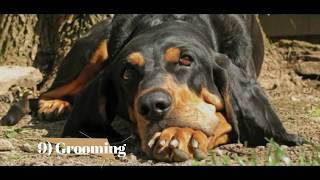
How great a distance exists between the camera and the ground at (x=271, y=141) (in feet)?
12.5

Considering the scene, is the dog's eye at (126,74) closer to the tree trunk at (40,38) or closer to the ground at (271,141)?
the ground at (271,141)

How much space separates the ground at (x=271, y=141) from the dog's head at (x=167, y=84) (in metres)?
0.21

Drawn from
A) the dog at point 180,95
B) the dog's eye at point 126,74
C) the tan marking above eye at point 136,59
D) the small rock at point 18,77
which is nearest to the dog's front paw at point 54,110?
the dog at point 180,95

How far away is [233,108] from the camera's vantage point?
13.7 feet

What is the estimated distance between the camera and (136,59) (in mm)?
4168

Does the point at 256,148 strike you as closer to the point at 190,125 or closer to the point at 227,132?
the point at 227,132

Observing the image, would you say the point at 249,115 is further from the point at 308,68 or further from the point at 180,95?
the point at 308,68

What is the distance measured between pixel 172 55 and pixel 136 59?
0.69 ft

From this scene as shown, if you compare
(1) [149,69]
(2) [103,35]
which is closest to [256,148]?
(1) [149,69]

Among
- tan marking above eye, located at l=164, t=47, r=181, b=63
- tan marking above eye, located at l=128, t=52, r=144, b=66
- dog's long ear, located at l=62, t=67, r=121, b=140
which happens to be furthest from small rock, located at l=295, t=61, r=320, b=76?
tan marking above eye, located at l=128, t=52, r=144, b=66

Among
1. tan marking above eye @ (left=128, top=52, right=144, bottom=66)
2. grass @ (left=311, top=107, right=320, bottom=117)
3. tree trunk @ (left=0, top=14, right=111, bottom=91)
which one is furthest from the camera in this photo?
tree trunk @ (left=0, top=14, right=111, bottom=91)

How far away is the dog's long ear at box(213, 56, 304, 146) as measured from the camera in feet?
13.7

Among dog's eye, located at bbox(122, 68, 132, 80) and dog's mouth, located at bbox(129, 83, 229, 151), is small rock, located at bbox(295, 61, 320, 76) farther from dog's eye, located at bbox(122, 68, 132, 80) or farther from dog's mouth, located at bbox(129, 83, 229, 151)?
dog's eye, located at bbox(122, 68, 132, 80)

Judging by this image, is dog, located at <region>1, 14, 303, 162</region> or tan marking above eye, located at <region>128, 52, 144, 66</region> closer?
dog, located at <region>1, 14, 303, 162</region>
